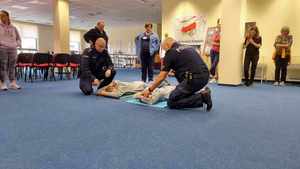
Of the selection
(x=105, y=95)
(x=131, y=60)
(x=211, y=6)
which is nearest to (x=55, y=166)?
(x=105, y=95)

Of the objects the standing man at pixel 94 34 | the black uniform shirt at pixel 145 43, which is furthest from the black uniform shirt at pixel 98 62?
the black uniform shirt at pixel 145 43

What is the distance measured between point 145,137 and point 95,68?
7.66ft

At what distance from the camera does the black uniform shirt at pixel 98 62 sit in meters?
3.88

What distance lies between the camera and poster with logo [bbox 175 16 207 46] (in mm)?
7785

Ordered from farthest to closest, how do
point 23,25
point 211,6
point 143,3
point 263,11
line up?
1. point 23,25
2. point 143,3
3. point 211,6
4. point 263,11

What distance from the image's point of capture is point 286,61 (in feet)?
18.9

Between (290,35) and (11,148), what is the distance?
21.4 ft

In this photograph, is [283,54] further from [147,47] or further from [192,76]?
[192,76]

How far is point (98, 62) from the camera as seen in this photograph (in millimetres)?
3936

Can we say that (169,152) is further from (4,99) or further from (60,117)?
(4,99)

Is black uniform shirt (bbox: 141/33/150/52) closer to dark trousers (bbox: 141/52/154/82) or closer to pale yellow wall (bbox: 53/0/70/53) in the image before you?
dark trousers (bbox: 141/52/154/82)

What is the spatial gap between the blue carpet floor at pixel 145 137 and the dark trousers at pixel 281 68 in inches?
122

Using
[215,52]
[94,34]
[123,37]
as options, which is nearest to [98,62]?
[94,34]

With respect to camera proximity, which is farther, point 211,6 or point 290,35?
point 211,6
